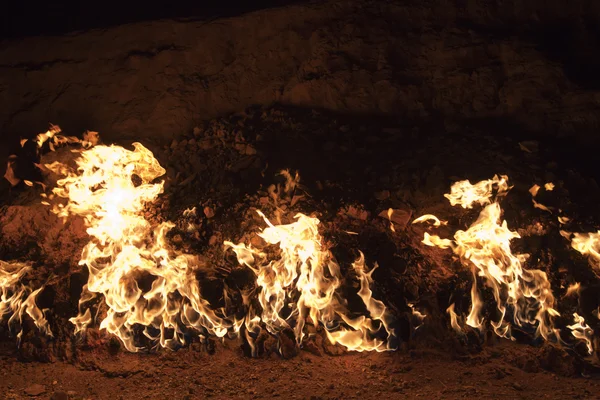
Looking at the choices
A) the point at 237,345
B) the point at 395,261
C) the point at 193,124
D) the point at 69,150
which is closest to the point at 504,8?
the point at 395,261

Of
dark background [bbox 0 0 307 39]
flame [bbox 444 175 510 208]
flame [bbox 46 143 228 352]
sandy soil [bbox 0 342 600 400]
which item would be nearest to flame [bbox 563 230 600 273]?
flame [bbox 444 175 510 208]

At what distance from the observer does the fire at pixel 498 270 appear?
4.61m

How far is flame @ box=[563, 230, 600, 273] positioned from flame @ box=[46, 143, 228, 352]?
11.2 ft

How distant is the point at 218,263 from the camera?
520 cm

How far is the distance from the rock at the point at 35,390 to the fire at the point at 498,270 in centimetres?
369

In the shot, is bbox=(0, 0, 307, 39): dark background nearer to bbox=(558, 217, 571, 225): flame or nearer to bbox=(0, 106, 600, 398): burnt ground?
bbox=(0, 106, 600, 398): burnt ground

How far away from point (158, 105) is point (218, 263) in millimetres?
2298

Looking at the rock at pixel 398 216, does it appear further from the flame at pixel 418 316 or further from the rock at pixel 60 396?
the rock at pixel 60 396

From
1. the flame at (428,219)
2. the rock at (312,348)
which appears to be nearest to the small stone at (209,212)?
the rock at (312,348)

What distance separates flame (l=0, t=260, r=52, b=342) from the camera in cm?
514

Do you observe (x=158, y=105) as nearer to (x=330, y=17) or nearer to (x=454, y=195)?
(x=330, y=17)

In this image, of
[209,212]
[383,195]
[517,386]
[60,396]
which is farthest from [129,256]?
[517,386]

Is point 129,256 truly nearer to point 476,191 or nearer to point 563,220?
point 476,191

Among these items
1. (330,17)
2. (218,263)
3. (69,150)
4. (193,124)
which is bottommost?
(218,263)
